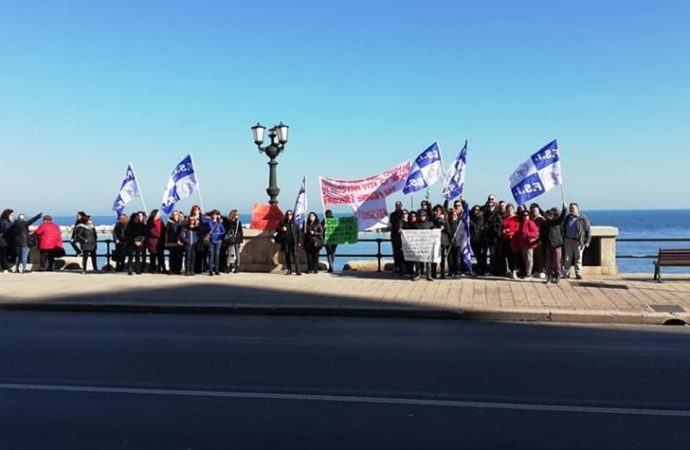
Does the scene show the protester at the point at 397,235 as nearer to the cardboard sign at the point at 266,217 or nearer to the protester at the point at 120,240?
the cardboard sign at the point at 266,217

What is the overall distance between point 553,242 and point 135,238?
10.3m

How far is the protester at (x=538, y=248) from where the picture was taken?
14695 millimetres

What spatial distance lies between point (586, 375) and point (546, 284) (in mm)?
7473

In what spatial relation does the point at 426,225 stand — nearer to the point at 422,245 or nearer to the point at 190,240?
the point at 422,245

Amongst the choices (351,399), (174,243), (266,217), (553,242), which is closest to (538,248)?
(553,242)

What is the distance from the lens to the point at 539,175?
15.4m

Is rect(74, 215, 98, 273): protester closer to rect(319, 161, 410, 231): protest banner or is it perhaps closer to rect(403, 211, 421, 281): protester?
rect(319, 161, 410, 231): protest banner

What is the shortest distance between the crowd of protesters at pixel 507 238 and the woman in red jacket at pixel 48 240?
9554mm

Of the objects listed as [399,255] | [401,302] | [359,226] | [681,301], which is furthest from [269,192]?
[681,301]

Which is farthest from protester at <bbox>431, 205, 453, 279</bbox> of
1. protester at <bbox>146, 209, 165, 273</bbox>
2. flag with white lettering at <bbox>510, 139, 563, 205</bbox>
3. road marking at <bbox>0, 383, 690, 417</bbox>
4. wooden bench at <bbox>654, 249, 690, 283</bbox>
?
road marking at <bbox>0, 383, 690, 417</bbox>

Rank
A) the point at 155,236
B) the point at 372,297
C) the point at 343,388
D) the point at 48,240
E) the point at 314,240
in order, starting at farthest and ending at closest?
the point at 48,240
the point at 155,236
the point at 314,240
the point at 372,297
the point at 343,388

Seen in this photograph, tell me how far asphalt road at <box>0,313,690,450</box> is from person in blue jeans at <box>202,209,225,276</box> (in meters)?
6.48

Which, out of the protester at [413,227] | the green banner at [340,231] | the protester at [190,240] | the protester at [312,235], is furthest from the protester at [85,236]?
the protester at [413,227]

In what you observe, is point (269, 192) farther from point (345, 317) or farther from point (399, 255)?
point (345, 317)
